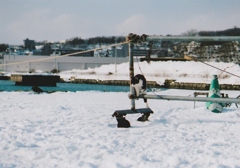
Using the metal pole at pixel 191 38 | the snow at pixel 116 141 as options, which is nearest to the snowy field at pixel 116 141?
the snow at pixel 116 141

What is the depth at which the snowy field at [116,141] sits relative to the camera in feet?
10.5

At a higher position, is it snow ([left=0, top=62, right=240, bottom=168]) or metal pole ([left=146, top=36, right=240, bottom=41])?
metal pole ([left=146, top=36, right=240, bottom=41])

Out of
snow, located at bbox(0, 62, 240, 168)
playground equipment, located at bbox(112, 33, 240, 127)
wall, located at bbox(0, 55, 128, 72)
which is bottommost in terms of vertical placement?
snow, located at bbox(0, 62, 240, 168)

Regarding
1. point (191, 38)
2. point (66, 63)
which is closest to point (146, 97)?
point (191, 38)

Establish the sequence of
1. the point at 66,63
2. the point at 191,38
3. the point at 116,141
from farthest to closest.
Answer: the point at 66,63
the point at 191,38
the point at 116,141

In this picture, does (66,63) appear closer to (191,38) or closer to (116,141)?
(191,38)

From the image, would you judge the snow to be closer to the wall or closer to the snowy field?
the snowy field

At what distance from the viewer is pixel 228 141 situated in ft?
13.3

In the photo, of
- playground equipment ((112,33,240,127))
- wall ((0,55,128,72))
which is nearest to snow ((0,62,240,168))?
playground equipment ((112,33,240,127))

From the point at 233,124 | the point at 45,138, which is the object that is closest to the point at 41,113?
the point at 45,138

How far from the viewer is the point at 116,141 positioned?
13.1 feet

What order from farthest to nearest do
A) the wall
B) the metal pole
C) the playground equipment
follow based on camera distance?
the wall → the metal pole → the playground equipment

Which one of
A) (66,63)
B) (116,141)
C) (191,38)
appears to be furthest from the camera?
(66,63)

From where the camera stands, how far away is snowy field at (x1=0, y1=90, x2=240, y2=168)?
321 cm
